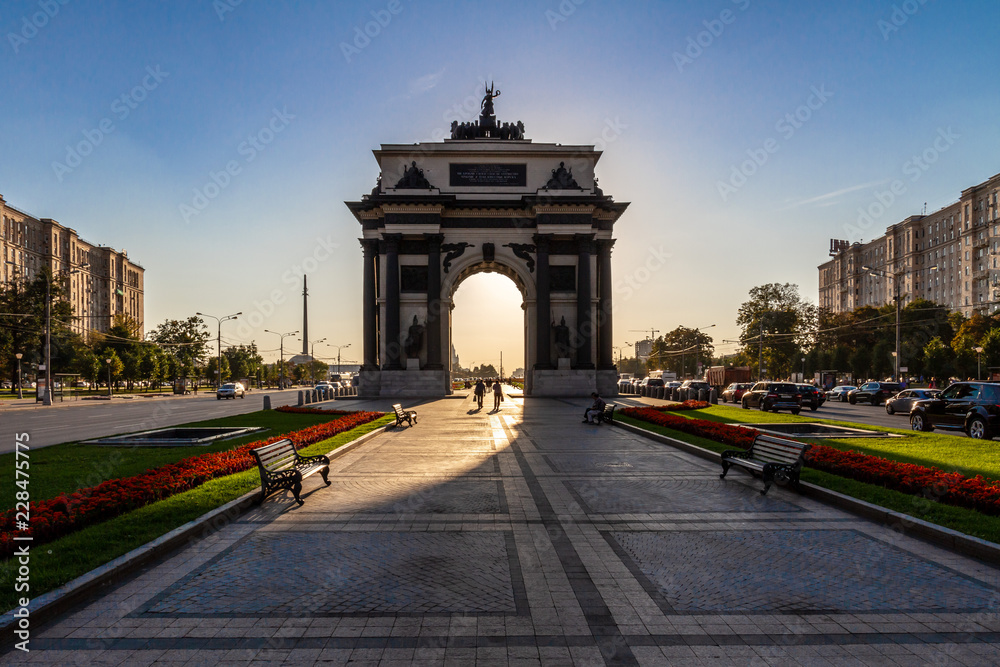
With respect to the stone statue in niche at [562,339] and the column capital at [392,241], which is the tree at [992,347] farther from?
the column capital at [392,241]

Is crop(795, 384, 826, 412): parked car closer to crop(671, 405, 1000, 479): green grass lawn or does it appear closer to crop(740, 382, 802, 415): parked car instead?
crop(740, 382, 802, 415): parked car

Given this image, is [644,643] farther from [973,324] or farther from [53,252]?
[53,252]

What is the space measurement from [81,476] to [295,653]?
8992mm

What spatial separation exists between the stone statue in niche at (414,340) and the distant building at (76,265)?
52.1 metres

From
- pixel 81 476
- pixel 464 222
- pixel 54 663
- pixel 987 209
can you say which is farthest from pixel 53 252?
pixel 987 209

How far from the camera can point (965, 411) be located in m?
19.0

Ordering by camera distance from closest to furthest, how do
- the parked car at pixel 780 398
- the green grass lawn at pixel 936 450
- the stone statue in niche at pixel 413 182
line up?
the green grass lawn at pixel 936 450
the parked car at pixel 780 398
the stone statue in niche at pixel 413 182

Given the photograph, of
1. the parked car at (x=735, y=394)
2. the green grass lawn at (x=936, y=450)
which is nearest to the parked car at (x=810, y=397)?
the parked car at (x=735, y=394)

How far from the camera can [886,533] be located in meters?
8.22

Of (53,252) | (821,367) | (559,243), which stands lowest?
(821,367)

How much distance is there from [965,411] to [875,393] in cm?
2629

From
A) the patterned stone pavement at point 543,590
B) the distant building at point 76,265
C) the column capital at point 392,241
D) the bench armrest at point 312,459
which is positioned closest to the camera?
the patterned stone pavement at point 543,590

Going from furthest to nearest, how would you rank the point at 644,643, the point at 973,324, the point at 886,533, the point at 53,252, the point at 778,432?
the point at 53,252, the point at 973,324, the point at 778,432, the point at 886,533, the point at 644,643

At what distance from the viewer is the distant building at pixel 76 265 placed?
3770 inches
